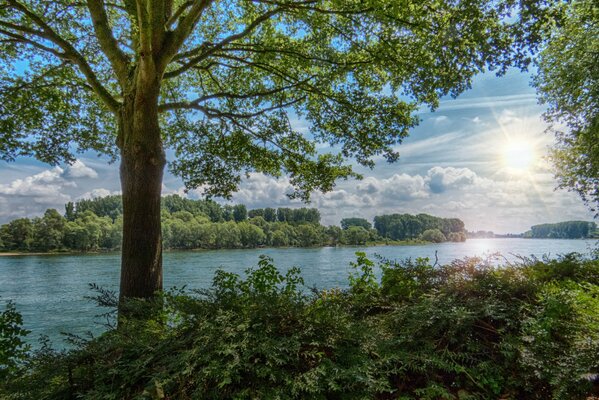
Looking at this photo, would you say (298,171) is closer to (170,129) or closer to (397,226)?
(170,129)

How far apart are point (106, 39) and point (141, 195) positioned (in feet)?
9.55

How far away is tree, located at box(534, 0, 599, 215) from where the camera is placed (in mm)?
9688

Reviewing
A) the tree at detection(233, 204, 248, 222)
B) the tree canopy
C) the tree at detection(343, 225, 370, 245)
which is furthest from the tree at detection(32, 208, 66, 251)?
the tree canopy

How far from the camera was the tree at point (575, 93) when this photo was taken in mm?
9688

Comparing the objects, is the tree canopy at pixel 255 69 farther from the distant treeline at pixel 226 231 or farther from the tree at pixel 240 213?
the tree at pixel 240 213

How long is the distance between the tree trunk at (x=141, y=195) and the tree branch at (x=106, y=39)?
787mm

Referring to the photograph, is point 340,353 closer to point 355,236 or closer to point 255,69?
point 255,69

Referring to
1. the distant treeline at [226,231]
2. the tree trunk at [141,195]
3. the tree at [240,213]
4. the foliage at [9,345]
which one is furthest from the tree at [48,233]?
the foliage at [9,345]

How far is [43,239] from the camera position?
51.3m

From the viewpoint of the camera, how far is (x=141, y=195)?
524 centimetres

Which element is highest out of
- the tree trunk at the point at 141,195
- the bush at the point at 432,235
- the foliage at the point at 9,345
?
the tree trunk at the point at 141,195

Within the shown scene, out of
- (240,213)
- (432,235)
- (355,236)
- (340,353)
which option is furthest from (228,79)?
(240,213)

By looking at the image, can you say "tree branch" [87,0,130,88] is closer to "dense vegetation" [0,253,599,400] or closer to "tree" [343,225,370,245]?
"dense vegetation" [0,253,599,400]

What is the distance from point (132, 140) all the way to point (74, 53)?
2354 mm
